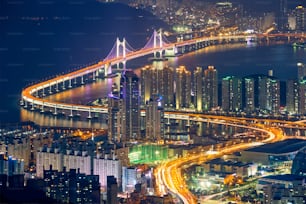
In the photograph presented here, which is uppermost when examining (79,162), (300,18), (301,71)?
(300,18)

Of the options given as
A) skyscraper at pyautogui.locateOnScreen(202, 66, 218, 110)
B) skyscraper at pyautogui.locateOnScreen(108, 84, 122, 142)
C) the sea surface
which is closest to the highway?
skyscraper at pyautogui.locateOnScreen(108, 84, 122, 142)

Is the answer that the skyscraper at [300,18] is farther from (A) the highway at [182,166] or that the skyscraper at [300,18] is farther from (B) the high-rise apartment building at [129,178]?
(B) the high-rise apartment building at [129,178]

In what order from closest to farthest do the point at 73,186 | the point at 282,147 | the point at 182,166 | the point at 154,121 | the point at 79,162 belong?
the point at 73,186, the point at 79,162, the point at 182,166, the point at 282,147, the point at 154,121

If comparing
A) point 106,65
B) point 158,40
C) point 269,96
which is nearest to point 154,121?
point 269,96

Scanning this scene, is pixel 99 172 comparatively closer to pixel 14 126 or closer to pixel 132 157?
pixel 132 157

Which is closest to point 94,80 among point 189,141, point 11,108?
point 11,108

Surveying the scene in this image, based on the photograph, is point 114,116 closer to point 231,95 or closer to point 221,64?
point 231,95
